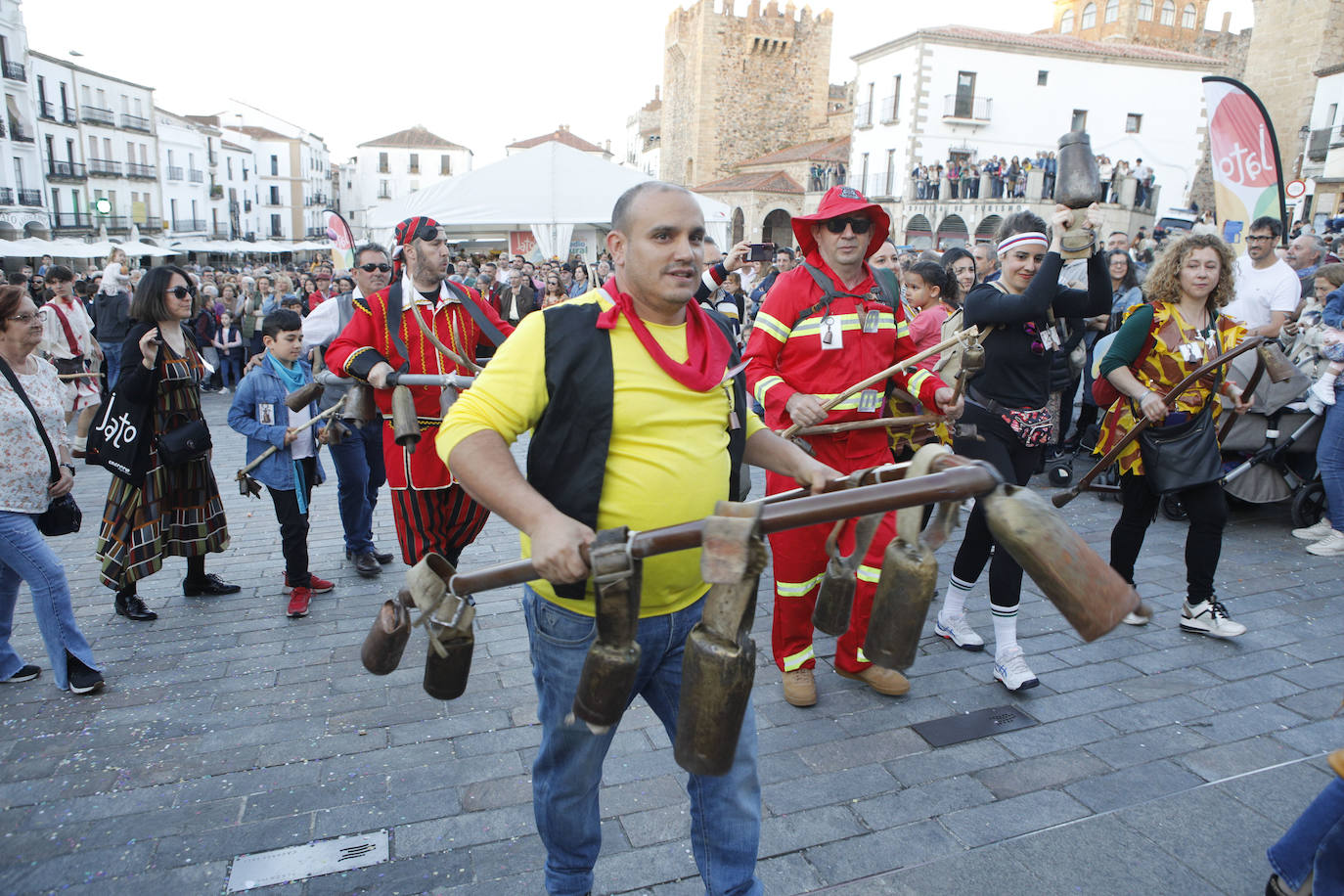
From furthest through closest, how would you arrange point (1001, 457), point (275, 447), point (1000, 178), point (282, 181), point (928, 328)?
1. point (282, 181)
2. point (1000, 178)
3. point (928, 328)
4. point (275, 447)
5. point (1001, 457)

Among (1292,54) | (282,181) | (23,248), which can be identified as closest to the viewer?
(23,248)

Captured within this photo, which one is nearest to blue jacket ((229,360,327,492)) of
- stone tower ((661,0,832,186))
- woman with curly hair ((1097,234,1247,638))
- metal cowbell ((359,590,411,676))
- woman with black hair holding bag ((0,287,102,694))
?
woman with black hair holding bag ((0,287,102,694))

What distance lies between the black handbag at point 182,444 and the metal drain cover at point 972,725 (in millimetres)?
3864

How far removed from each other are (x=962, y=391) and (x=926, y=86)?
1430 inches

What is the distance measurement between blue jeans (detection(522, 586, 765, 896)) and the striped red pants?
6.14 feet

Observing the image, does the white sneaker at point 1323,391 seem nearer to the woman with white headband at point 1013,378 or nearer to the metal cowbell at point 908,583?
the woman with white headband at point 1013,378

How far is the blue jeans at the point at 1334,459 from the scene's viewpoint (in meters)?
5.48

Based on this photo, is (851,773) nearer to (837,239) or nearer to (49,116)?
(837,239)

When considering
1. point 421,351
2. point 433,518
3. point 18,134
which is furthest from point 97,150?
point 433,518

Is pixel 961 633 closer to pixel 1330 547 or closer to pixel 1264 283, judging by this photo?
pixel 1330 547

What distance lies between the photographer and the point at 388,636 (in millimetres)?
2160

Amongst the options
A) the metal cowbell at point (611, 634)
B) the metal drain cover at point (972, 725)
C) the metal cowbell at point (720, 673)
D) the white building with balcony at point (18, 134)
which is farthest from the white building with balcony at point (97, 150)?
the metal cowbell at point (720, 673)

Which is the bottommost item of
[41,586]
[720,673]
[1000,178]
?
[41,586]

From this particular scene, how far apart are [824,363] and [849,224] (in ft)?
1.94
